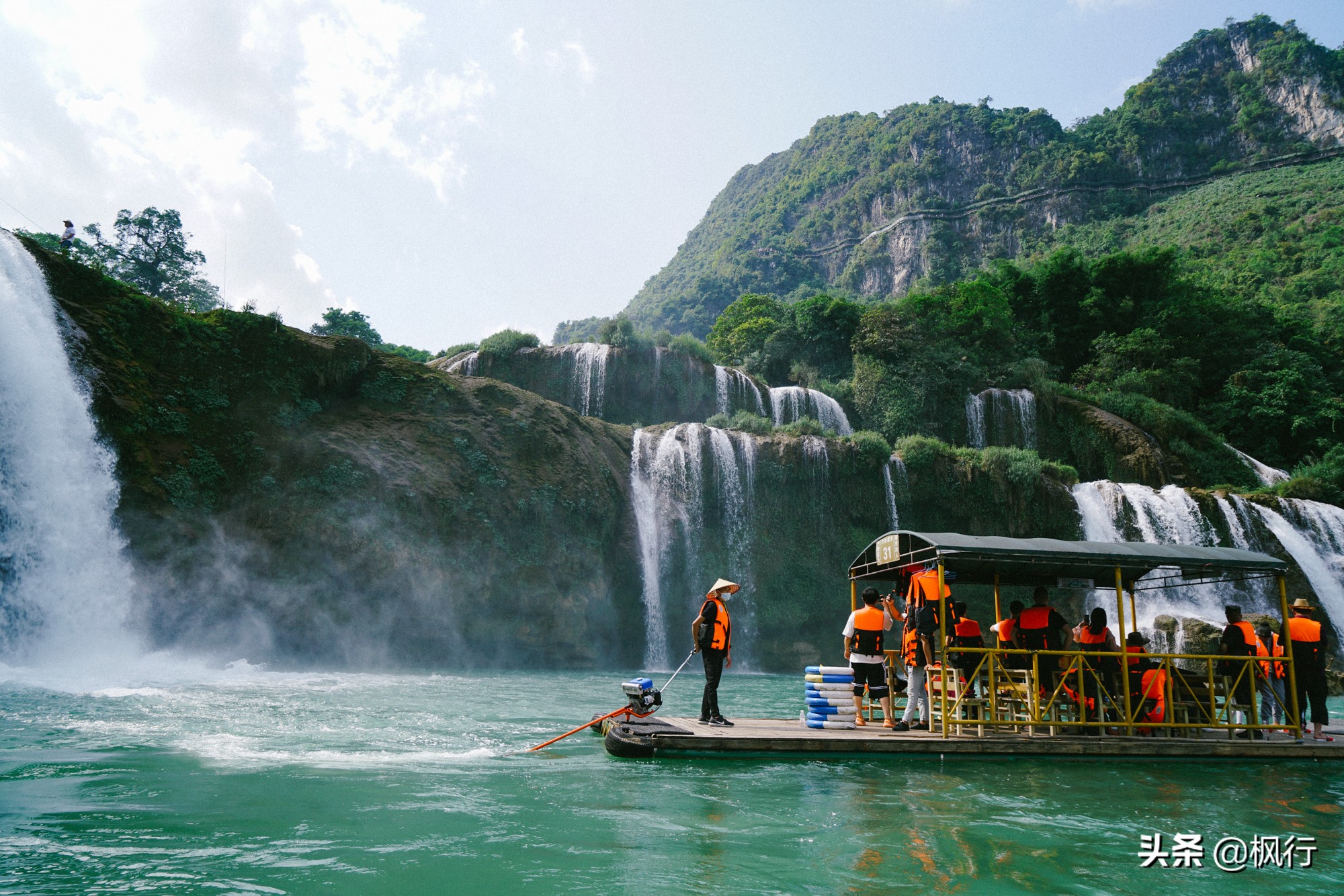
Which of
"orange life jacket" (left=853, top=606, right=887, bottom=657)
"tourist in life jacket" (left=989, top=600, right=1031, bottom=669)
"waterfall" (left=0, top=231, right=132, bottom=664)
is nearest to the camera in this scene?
"orange life jacket" (left=853, top=606, right=887, bottom=657)

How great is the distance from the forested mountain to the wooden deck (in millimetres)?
84546

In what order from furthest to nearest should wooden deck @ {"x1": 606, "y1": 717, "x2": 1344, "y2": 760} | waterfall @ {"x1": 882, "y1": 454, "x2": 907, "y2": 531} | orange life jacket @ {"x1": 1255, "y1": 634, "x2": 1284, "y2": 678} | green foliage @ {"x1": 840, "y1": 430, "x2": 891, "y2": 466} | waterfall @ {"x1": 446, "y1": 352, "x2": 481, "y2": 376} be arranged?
waterfall @ {"x1": 446, "y1": 352, "x2": 481, "y2": 376} < waterfall @ {"x1": 882, "y1": 454, "x2": 907, "y2": 531} < green foliage @ {"x1": 840, "y1": 430, "x2": 891, "y2": 466} < orange life jacket @ {"x1": 1255, "y1": 634, "x2": 1284, "y2": 678} < wooden deck @ {"x1": 606, "y1": 717, "x2": 1344, "y2": 760}

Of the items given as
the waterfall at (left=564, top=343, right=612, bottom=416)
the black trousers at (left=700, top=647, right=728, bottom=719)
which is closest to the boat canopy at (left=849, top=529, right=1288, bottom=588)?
the black trousers at (left=700, top=647, right=728, bottom=719)

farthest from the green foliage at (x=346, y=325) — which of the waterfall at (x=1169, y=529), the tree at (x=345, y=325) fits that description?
the waterfall at (x=1169, y=529)

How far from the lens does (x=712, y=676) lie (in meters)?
9.57

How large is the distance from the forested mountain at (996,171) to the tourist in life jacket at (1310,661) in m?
83.1

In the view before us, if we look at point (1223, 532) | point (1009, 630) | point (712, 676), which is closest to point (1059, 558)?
point (1009, 630)

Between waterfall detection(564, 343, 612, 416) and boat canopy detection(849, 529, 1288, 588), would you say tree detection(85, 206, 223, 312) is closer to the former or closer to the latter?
waterfall detection(564, 343, 612, 416)

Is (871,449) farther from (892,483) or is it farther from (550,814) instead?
(550,814)

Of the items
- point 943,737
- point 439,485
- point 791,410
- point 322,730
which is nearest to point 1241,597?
point 791,410

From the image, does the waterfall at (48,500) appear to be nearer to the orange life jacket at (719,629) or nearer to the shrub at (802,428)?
the orange life jacket at (719,629)

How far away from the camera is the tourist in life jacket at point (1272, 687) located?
403 inches

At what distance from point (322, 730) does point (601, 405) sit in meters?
23.6

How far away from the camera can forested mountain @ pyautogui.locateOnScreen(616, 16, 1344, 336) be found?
88438mm
